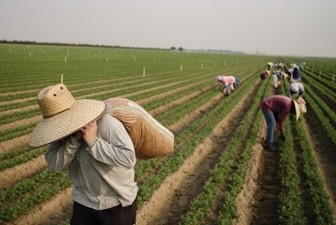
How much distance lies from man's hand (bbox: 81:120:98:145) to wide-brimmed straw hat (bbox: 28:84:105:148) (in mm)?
44

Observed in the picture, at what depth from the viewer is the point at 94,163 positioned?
104 inches

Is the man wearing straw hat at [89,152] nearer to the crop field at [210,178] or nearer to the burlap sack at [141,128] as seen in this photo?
the burlap sack at [141,128]

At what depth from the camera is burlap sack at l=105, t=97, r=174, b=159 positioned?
263cm

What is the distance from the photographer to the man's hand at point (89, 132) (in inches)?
96.3

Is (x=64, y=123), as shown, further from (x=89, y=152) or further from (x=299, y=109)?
(x=299, y=109)

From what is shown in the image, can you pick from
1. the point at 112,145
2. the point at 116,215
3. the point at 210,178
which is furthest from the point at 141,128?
the point at 210,178

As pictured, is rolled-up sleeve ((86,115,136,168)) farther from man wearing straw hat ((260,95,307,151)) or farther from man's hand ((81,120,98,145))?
man wearing straw hat ((260,95,307,151))

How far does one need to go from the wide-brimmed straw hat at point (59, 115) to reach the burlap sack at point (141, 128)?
147mm

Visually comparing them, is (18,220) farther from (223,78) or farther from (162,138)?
(223,78)

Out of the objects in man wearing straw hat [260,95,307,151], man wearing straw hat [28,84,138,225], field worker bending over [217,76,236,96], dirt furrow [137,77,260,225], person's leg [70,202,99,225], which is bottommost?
dirt furrow [137,77,260,225]

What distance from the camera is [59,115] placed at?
2.52 meters

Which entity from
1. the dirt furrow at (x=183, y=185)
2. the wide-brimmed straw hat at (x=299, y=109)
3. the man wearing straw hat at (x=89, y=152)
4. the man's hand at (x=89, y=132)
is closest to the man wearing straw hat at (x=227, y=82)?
the dirt furrow at (x=183, y=185)

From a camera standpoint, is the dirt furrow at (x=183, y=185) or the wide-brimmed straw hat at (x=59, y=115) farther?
the dirt furrow at (x=183, y=185)

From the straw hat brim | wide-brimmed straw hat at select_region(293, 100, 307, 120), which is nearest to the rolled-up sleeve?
the straw hat brim
